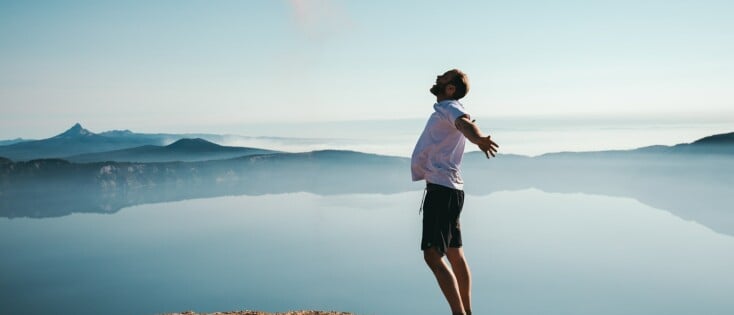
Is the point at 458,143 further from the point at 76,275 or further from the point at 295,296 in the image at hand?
the point at 76,275

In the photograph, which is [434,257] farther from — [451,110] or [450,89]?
[450,89]

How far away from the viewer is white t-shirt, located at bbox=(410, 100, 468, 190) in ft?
13.5

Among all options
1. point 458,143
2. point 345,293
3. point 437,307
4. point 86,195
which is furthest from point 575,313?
point 86,195

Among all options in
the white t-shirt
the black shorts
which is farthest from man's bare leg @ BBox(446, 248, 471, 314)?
the white t-shirt

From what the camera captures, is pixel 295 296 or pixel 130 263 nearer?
pixel 295 296

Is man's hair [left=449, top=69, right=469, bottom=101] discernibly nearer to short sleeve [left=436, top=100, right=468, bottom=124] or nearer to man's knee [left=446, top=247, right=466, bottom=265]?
short sleeve [left=436, top=100, right=468, bottom=124]

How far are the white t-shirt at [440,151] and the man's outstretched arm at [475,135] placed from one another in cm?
23

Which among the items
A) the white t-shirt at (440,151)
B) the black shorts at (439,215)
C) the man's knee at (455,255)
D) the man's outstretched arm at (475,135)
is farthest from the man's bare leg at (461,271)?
the man's outstretched arm at (475,135)

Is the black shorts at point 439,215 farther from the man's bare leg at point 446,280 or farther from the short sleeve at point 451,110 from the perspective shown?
the short sleeve at point 451,110

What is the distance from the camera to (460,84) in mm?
4293

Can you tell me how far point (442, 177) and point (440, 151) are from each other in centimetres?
21

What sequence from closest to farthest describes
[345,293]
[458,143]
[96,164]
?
[458,143], [345,293], [96,164]

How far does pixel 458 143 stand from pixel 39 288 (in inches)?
6209

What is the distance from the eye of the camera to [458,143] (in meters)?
4.21
